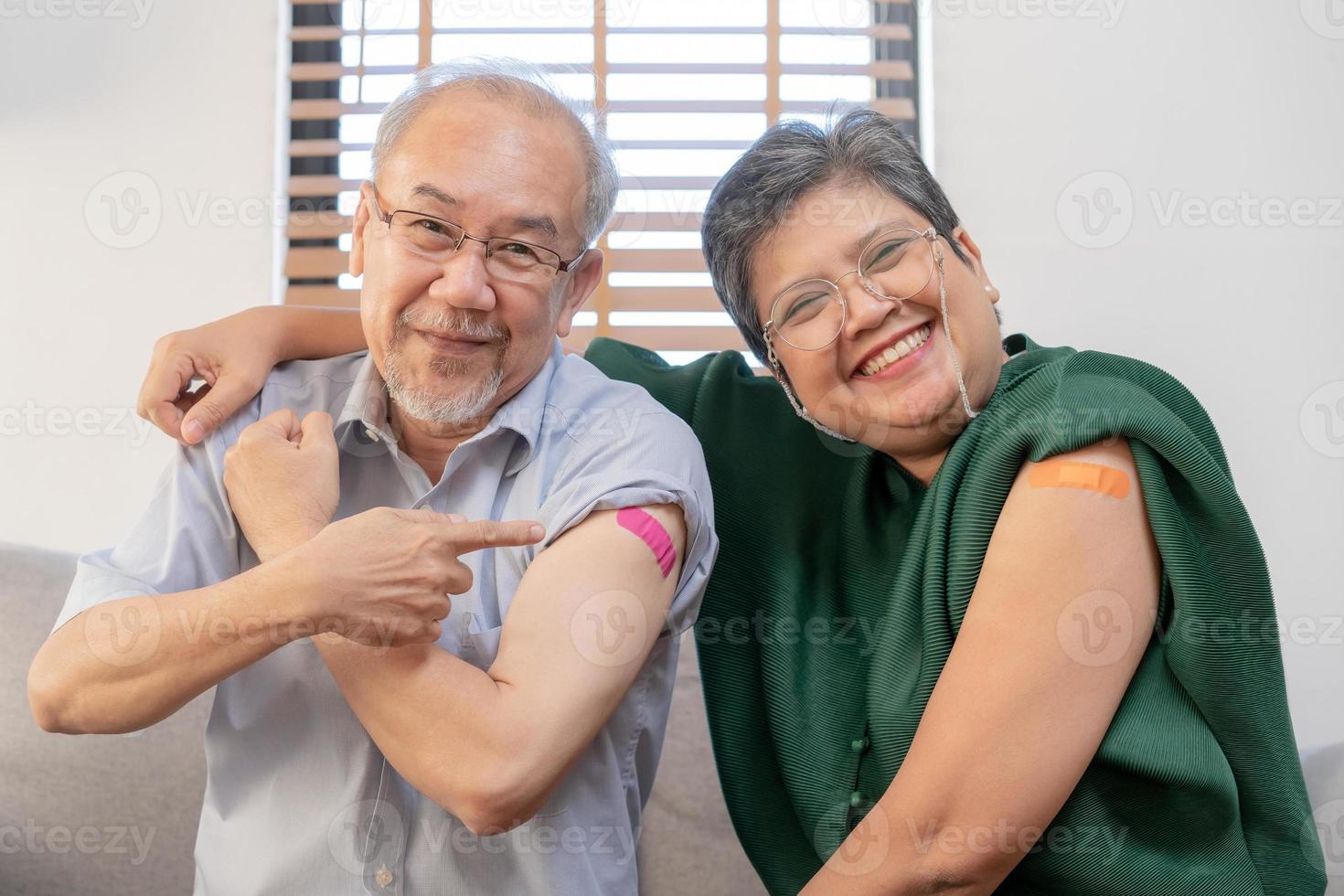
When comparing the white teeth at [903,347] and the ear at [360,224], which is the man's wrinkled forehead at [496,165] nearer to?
the ear at [360,224]

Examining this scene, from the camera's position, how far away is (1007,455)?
108 centimetres

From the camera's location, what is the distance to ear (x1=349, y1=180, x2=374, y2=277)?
1.23 meters

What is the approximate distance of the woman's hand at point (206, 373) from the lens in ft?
3.77

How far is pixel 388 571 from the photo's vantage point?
934mm

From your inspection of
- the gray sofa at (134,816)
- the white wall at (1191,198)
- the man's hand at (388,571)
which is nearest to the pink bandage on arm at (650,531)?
the man's hand at (388,571)

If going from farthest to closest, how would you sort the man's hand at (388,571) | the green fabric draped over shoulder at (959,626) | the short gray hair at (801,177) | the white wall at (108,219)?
the white wall at (108,219)
the short gray hair at (801,177)
the green fabric draped over shoulder at (959,626)
the man's hand at (388,571)

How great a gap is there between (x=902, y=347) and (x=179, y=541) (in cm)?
80

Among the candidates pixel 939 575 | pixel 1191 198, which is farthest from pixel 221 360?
pixel 1191 198

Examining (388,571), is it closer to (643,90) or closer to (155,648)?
(155,648)

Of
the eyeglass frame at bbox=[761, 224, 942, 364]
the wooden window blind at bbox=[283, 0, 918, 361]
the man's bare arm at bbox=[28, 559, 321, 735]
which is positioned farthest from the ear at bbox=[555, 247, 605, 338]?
the wooden window blind at bbox=[283, 0, 918, 361]

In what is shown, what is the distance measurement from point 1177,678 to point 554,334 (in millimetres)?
756

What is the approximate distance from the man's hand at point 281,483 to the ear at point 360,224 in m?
0.24

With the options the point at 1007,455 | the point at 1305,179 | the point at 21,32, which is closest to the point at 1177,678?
the point at 1007,455

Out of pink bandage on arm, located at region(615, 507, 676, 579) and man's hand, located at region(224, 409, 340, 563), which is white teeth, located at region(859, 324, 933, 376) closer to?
pink bandage on arm, located at region(615, 507, 676, 579)
